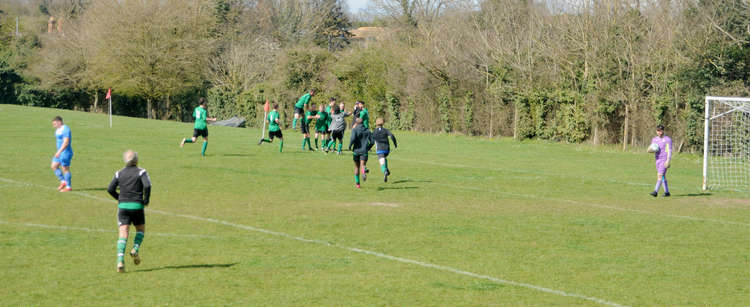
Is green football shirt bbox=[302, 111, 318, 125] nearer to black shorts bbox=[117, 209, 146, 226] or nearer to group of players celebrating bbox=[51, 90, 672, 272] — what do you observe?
group of players celebrating bbox=[51, 90, 672, 272]

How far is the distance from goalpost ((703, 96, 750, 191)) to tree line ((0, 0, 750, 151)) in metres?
1.42

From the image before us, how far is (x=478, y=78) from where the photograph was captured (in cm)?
4509

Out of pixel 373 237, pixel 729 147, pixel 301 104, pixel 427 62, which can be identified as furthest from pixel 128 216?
pixel 427 62

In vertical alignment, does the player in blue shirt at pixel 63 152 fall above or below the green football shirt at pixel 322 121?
below

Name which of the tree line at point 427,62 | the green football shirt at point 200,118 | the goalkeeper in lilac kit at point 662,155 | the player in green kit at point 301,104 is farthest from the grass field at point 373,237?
the tree line at point 427,62

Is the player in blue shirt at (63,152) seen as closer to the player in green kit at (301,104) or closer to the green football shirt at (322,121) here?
the player in green kit at (301,104)

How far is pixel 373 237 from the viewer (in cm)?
1342

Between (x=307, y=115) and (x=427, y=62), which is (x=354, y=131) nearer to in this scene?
(x=307, y=115)

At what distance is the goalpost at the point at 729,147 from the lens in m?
25.2

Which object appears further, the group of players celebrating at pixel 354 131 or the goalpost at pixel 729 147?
the goalpost at pixel 729 147

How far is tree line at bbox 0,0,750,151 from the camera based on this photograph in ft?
113

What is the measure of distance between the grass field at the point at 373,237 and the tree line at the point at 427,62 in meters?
9.98

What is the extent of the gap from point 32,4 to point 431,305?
12809 centimetres

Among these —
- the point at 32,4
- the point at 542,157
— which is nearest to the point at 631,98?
the point at 542,157
